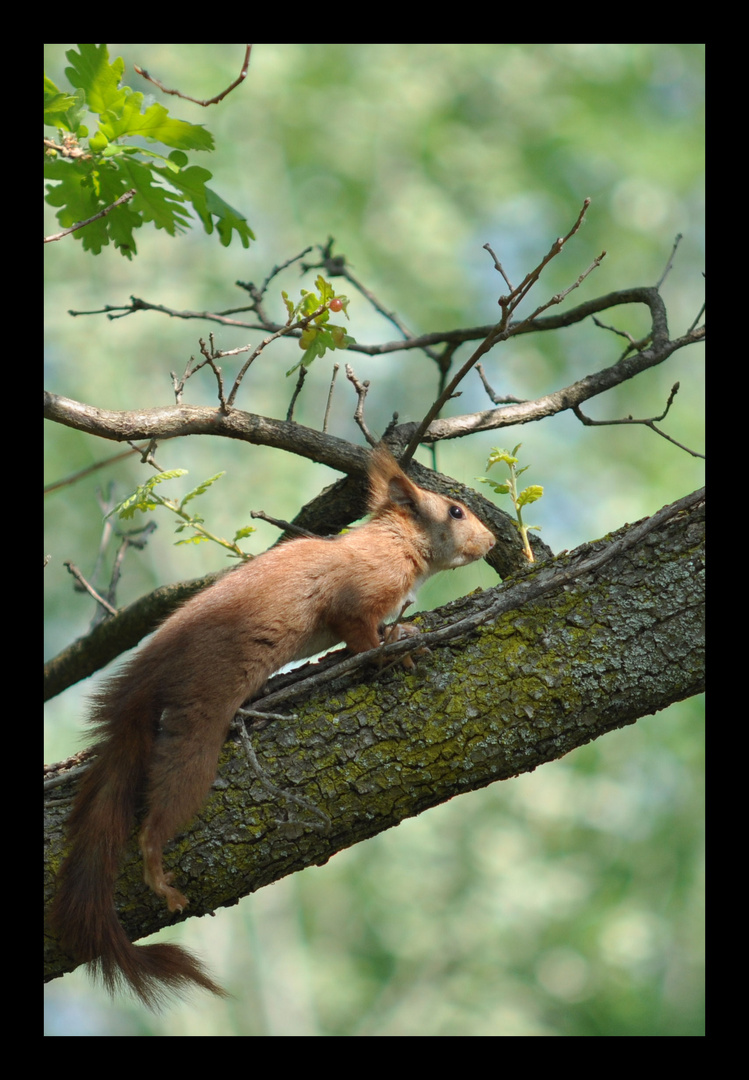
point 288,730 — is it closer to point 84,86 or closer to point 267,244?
point 84,86

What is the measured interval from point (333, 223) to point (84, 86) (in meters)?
8.74

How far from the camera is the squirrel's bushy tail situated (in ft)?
6.79

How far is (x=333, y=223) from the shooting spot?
35.7 feet

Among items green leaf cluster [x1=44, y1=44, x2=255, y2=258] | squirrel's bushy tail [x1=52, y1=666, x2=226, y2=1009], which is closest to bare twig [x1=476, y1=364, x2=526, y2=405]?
green leaf cluster [x1=44, y1=44, x2=255, y2=258]

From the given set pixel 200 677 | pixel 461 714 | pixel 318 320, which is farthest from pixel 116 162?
pixel 461 714

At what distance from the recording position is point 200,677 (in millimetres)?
2412

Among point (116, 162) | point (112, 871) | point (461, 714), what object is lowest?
point (112, 871)

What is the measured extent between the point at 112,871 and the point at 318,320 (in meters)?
1.67

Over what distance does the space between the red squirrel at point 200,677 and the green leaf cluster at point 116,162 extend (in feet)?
3.42

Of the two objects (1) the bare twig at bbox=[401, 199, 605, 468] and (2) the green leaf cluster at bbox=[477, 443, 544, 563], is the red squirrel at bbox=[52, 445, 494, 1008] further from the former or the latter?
(1) the bare twig at bbox=[401, 199, 605, 468]

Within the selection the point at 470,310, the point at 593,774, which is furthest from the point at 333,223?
the point at 593,774

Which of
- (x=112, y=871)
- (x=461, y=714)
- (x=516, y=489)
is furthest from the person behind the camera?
(x=516, y=489)

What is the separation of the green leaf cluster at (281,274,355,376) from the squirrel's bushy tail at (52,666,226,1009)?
3.82ft

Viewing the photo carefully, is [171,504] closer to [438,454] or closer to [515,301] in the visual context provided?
[515,301]
